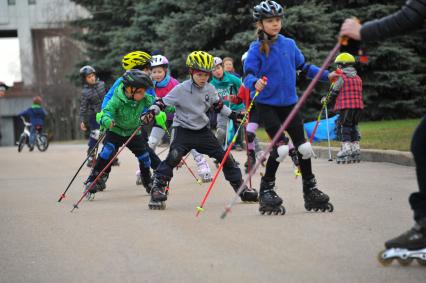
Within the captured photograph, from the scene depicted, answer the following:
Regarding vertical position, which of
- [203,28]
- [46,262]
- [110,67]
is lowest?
[110,67]

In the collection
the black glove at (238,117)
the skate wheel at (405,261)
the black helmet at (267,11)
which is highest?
the black helmet at (267,11)

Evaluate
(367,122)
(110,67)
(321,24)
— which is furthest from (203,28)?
(110,67)

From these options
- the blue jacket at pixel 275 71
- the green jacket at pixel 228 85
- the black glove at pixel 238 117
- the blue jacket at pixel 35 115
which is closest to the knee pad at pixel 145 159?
the black glove at pixel 238 117

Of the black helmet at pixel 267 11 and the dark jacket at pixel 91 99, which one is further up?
the black helmet at pixel 267 11

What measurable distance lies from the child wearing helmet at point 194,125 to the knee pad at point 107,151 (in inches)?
51.7

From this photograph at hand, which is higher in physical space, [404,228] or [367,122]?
[404,228]

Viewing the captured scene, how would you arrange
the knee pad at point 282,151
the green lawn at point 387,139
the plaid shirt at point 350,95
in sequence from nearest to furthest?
the knee pad at point 282,151 → the plaid shirt at point 350,95 → the green lawn at point 387,139

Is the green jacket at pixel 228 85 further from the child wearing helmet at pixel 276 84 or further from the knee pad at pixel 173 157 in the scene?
the child wearing helmet at pixel 276 84

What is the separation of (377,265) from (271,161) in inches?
117

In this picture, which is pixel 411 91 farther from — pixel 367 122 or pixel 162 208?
pixel 162 208

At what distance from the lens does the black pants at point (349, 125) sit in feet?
47.2

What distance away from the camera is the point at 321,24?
78.0ft

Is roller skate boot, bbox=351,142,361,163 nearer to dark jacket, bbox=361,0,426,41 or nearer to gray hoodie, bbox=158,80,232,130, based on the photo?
gray hoodie, bbox=158,80,232,130

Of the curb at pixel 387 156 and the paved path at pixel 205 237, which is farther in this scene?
the curb at pixel 387 156
